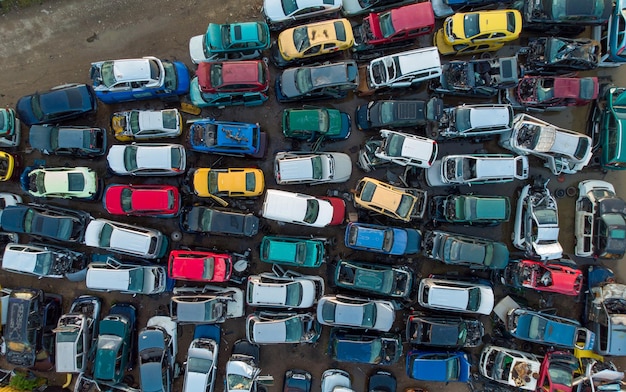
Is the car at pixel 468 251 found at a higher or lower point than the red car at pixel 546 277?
higher

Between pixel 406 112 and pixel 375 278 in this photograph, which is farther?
pixel 406 112

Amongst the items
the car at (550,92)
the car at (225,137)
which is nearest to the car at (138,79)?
the car at (225,137)

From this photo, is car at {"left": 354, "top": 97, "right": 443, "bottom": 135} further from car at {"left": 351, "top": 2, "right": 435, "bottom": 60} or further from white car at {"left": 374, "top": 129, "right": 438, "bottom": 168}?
car at {"left": 351, "top": 2, "right": 435, "bottom": 60}

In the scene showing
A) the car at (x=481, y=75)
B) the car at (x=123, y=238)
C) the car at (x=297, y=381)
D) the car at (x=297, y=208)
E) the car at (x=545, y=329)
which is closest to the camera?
the car at (x=297, y=208)

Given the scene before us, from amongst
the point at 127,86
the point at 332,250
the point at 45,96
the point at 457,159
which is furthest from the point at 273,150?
the point at 45,96

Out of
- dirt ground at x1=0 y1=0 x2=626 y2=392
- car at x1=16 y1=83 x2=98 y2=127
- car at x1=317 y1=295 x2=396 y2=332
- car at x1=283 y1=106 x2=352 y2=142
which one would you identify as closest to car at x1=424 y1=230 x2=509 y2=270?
dirt ground at x1=0 y1=0 x2=626 y2=392

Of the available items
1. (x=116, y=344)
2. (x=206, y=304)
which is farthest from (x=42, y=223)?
→ (x=206, y=304)

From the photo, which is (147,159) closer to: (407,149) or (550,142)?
(407,149)

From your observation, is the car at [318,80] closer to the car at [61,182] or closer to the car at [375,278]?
the car at [375,278]
